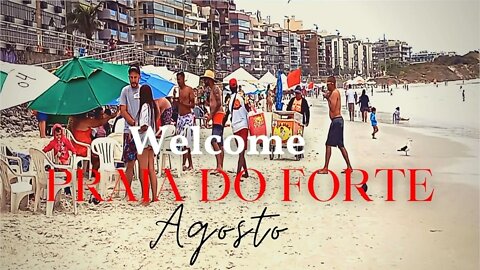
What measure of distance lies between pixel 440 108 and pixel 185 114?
165cm

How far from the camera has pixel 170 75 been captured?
429 centimetres

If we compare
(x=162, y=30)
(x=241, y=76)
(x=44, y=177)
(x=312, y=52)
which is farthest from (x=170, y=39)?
(x=44, y=177)

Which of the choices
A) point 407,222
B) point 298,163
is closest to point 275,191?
point 298,163

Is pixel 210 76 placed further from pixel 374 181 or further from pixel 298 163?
pixel 374 181

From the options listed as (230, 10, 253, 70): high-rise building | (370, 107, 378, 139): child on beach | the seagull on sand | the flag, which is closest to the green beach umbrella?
(230, 10, 253, 70): high-rise building

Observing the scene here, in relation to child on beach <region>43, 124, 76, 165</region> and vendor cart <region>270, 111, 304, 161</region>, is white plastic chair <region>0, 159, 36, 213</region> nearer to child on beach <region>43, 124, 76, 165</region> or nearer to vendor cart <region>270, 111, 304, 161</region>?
child on beach <region>43, 124, 76, 165</region>

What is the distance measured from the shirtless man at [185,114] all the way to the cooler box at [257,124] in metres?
0.38

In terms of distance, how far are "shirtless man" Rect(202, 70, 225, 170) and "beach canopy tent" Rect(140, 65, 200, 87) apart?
0.20 ft

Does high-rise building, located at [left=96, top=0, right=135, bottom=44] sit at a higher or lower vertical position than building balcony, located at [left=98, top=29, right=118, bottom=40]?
higher

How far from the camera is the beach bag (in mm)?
4176

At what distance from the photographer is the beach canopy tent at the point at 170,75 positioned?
423cm

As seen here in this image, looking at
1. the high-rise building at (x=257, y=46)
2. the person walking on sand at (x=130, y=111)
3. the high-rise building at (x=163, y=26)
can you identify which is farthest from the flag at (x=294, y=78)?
the person walking on sand at (x=130, y=111)

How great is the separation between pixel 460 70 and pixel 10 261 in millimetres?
A: 3194

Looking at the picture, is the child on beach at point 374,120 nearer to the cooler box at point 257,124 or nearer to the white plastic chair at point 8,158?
the cooler box at point 257,124
